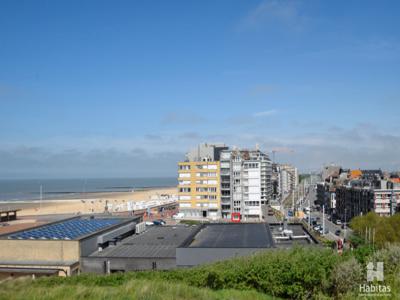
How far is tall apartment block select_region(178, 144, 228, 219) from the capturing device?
63.9 m

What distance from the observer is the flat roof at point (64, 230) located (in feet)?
89.2

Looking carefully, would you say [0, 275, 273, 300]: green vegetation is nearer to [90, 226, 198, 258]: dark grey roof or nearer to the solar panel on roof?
[90, 226, 198, 258]: dark grey roof

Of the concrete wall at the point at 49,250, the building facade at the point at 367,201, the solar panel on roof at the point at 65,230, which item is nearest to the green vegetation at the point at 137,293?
the concrete wall at the point at 49,250

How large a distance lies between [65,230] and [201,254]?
11.7m

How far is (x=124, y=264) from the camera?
2544 centimetres

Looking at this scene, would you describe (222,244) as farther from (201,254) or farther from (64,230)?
(64,230)

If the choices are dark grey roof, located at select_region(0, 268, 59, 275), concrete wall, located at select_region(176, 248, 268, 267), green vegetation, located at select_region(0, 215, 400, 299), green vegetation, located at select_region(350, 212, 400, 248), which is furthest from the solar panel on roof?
green vegetation, located at select_region(350, 212, 400, 248)

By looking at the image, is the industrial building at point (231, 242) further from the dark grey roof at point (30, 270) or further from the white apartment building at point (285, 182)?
the white apartment building at point (285, 182)

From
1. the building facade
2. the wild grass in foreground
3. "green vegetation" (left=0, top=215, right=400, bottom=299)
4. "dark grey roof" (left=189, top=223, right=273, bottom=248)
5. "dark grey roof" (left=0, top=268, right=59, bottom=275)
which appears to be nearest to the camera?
"green vegetation" (left=0, top=215, right=400, bottom=299)

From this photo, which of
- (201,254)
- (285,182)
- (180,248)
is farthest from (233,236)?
(285,182)

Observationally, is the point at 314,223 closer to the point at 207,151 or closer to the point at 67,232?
the point at 207,151

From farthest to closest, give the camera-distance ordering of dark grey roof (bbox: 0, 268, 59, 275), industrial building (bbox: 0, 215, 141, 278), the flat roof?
the flat roof < industrial building (bbox: 0, 215, 141, 278) < dark grey roof (bbox: 0, 268, 59, 275)

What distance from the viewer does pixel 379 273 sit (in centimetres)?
1216

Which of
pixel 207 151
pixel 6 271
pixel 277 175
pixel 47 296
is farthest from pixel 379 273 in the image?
pixel 277 175
